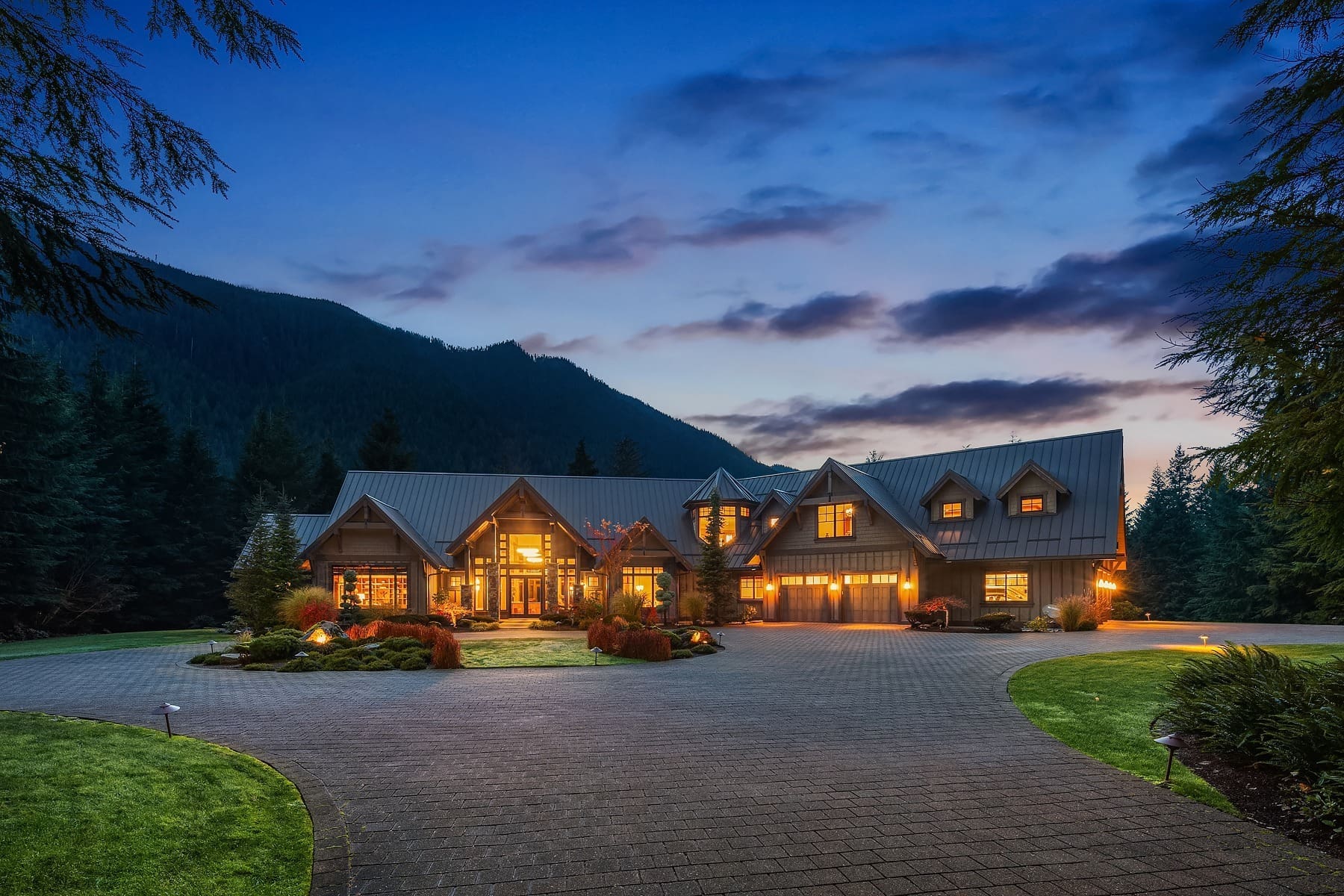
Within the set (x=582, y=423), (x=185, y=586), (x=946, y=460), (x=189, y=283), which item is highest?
(x=189, y=283)

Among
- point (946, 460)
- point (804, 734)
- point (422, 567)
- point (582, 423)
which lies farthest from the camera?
point (582, 423)

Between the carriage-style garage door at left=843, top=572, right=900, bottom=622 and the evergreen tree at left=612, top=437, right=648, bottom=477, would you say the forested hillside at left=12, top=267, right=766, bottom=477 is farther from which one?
the carriage-style garage door at left=843, top=572, right=900, bottom=622

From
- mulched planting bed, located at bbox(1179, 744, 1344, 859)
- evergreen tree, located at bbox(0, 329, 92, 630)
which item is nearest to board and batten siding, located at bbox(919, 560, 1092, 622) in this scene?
mulched planting bed, located at bbox(1179, 744, 1344, 859)

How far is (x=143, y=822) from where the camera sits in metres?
5.96

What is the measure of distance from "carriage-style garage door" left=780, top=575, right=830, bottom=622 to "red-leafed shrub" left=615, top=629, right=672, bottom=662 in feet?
47.4

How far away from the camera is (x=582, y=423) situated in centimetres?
14338

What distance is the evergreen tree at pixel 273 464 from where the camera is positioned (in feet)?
153

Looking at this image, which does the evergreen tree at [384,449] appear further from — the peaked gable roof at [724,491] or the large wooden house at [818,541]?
the peaked gable roof at [724,491]

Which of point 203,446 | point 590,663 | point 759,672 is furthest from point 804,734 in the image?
point 203,446

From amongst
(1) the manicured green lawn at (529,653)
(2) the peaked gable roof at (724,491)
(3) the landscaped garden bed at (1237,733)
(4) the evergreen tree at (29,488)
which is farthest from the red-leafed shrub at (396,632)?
(2) the peaked gable roof at (724,491)

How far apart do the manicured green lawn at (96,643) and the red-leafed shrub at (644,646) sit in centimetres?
1378

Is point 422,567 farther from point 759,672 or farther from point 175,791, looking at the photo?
point 175,791

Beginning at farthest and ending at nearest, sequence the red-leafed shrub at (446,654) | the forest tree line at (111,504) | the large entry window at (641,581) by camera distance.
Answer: the large entry window at (641,581) → the forest tree line at (111,504) → the red-leafed shrub at (446,654)

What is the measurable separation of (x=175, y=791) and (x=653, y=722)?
565 centimetres
